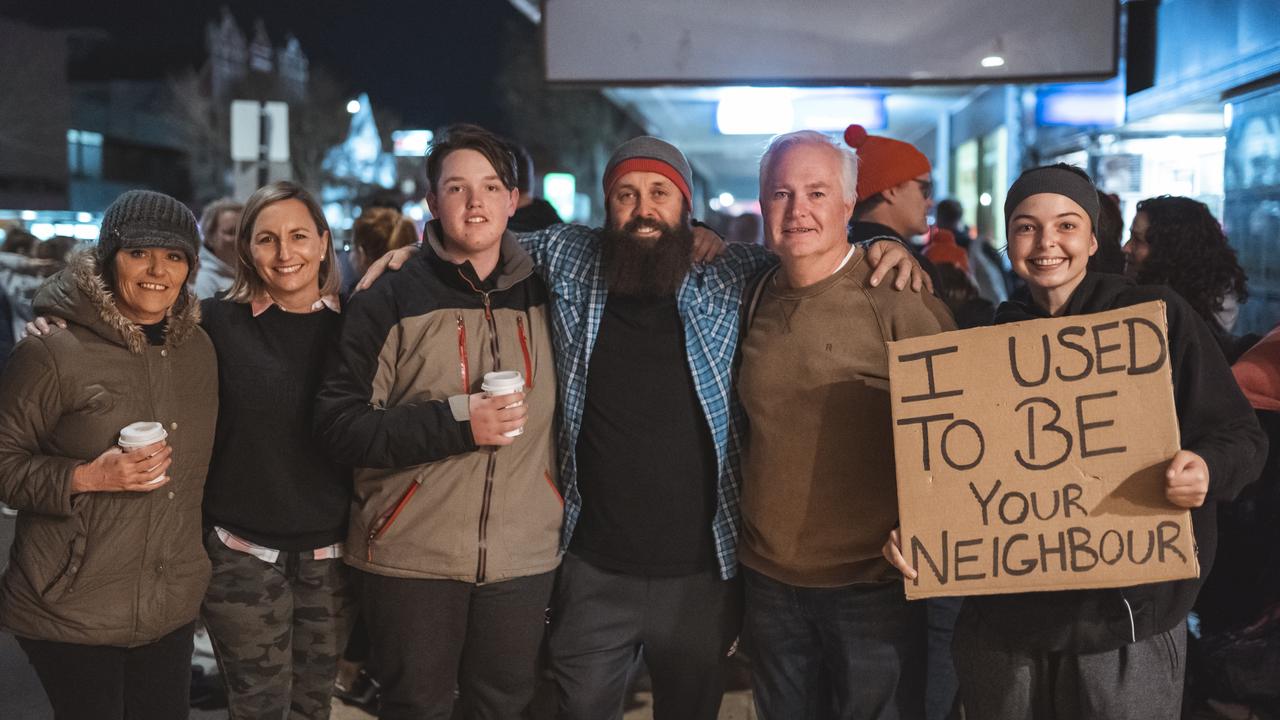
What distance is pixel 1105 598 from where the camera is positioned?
8.32 feet

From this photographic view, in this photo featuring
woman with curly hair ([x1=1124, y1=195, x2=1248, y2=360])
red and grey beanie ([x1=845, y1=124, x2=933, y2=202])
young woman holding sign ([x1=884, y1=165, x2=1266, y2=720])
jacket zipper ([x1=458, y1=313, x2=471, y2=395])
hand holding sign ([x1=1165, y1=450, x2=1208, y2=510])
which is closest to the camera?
hand holding sign ([x1=1165, y1=450, x2=1208, y2=510])

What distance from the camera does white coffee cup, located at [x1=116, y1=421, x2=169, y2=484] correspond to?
2.66m

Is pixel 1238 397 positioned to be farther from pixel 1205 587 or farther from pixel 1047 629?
pixel 1205 587

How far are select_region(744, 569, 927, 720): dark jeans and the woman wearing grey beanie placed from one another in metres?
1.74

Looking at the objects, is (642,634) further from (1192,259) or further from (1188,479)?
(1192,259)

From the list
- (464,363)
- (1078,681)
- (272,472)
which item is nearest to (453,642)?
(272,472)

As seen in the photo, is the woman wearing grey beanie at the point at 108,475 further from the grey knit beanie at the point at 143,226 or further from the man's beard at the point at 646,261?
the man's beard at the point at 646,261

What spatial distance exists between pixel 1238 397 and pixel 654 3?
5612mm

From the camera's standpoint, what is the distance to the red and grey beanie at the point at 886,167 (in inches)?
182

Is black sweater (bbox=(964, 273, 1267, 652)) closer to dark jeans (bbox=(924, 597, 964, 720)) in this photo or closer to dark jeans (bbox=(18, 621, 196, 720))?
dark jeans (bbox=(924, 597, 964, 720))

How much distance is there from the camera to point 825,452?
2.97 meters


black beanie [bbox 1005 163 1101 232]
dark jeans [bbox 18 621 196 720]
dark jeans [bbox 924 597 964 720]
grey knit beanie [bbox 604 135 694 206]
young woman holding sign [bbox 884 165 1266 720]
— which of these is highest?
grey knit beanie [bbox 604 135 694 206]

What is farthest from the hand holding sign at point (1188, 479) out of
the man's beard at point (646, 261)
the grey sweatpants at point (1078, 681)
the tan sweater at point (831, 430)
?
the man's beard at point (646, 261)

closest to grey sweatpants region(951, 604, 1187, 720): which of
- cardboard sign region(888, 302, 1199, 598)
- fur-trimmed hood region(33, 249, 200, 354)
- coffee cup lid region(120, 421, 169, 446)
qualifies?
cardboard sign region(888, 302, 1199, 598)
